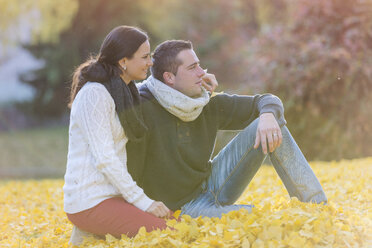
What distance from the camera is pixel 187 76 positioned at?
286 cm

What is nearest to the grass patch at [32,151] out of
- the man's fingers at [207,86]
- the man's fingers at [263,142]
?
the man's fingers at [207,86]

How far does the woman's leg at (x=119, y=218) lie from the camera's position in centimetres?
237

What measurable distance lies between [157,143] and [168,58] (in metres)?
0.58

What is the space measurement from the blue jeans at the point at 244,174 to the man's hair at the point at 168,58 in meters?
0.63

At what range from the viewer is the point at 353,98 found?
23.2 ft

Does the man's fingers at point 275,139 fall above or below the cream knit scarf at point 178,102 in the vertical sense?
below

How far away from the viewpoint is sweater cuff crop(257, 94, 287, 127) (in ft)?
8.88

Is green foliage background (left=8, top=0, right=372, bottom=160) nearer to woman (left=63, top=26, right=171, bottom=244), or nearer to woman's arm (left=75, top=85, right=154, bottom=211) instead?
woman (left=63, top=26, right=171, bottom=244)

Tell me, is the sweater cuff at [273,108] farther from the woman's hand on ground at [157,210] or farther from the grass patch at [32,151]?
the grass patch at [32,151]

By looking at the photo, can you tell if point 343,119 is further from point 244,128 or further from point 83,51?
point 83,51

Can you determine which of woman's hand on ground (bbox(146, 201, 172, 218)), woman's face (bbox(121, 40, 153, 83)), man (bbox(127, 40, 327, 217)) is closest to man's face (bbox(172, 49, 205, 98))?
man (bbox(127, 40, 327, 217))

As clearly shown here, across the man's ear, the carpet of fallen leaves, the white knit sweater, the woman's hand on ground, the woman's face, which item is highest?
the woman's face

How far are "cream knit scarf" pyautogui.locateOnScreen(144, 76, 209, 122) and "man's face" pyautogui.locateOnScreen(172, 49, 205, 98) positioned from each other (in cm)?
11

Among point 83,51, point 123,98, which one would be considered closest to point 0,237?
point 123,98
